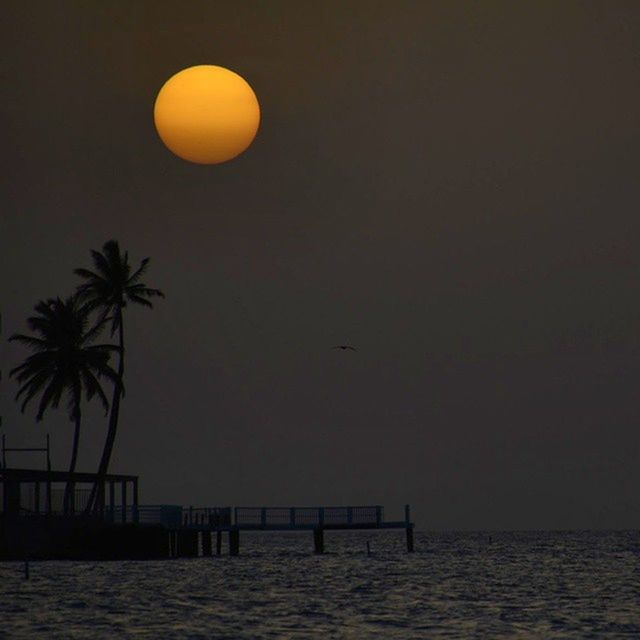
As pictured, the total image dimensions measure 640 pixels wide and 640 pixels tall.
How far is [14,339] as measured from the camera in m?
104

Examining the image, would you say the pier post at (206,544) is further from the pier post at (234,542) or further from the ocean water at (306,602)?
the ocean water at (306,602)

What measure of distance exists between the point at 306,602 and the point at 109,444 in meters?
42.2

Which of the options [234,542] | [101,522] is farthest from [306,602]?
[234,542]

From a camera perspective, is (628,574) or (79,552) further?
(628,574)

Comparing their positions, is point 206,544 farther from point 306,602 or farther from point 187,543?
point 306,602

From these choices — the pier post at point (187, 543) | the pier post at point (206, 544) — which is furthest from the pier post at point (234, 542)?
the pier post at point (187, 543)

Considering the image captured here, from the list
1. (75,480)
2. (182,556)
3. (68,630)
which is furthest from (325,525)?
(68,630)

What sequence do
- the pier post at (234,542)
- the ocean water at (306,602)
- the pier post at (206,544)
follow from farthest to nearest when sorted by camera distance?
the pier post at (234,542), the pier post at (206,544), the ocean water at (306,602)

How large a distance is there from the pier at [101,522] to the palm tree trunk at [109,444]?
0.24 metres

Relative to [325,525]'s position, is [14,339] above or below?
above

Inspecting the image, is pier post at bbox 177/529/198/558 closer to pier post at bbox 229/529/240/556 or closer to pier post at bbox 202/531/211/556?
pier post at bbox 202/531/211/556

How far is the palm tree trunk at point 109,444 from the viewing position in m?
92.4

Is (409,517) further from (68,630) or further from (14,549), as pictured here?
(68,630)

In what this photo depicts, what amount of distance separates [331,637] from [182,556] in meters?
53.0
